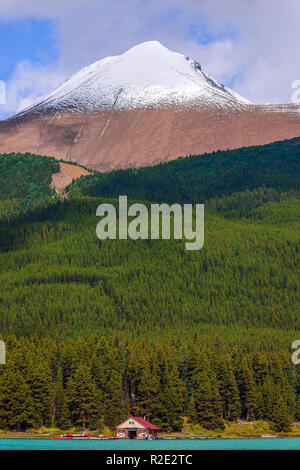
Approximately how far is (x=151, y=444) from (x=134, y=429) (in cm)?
1973

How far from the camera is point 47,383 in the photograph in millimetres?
196000

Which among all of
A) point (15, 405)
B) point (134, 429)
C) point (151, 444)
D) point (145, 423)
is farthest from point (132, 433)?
point (15, 405)

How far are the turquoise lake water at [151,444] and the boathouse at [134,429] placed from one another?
6.32 metres

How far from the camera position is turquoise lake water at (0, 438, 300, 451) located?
16150 cm

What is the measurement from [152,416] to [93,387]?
47.6 feet

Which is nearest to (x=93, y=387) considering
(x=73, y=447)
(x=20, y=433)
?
(x=20, y=433)

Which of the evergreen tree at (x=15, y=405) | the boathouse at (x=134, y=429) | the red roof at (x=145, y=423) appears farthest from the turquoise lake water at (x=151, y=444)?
the evergreen tree at (x=15, y=405)

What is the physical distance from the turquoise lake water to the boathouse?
249 inches

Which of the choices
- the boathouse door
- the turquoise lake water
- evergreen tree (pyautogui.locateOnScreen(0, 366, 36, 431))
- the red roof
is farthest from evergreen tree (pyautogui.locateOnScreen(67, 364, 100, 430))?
the turquoise lake water

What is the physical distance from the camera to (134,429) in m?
188

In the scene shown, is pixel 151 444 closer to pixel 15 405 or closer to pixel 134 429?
pixel 134 429
